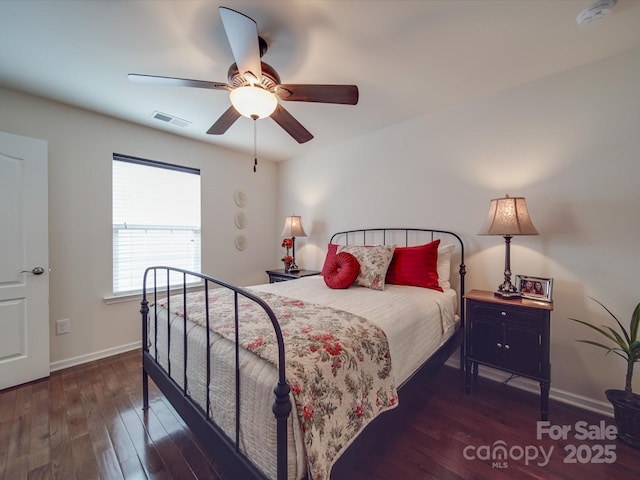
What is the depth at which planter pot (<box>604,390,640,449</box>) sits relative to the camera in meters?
1.57

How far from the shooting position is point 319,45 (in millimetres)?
1725

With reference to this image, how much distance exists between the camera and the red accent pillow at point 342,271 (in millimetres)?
2342

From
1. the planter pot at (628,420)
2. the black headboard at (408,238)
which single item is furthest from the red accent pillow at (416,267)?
the planter pot at (628,420)

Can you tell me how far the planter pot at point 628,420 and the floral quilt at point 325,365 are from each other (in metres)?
1.49

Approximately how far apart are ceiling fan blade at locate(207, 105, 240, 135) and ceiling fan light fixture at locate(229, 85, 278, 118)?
0.95 feet

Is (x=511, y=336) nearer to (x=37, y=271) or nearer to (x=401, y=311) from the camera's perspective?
(x=401, y=311)

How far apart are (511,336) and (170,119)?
3684mm

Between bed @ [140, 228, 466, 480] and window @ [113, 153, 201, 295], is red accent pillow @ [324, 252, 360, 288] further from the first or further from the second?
window @ [113, 153, 201, 295]

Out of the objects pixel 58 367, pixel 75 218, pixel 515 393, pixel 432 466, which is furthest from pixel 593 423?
pixel 75 218

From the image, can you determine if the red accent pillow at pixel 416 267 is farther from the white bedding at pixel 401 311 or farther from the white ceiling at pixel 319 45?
the white ceiling at pixel 319 45

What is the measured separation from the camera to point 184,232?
3.36m

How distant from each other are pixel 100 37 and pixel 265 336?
6.94ft

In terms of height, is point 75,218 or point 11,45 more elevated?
point 11,45

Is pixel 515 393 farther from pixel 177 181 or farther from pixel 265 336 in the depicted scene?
pixel 177 181
